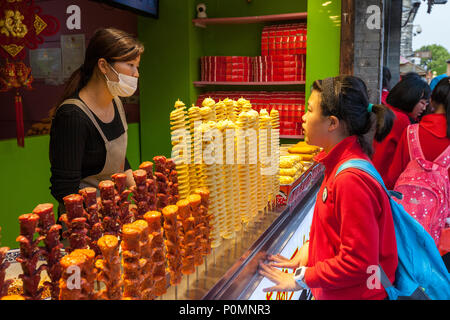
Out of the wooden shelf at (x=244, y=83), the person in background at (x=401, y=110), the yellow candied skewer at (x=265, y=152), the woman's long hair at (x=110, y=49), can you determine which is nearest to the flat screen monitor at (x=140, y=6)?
the wooden shelf at (x=244, y=83)

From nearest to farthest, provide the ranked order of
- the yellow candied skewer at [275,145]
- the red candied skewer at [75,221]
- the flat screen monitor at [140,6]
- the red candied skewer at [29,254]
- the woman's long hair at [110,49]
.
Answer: the red candied skewer at [29,254], the red candied skewer at [75,221], the yellow candied skewer at [275,145], the woman's long hair at [110,49], the flat screen monitor at [140,6]

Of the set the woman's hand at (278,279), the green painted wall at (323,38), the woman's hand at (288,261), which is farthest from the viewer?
the green painted wall at (323,38)

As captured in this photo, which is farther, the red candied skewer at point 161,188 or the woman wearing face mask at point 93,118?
the woman wearing face mask at point 93,118

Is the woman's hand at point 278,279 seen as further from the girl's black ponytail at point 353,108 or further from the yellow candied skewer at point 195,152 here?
the girl's black ponytail at point 353,108

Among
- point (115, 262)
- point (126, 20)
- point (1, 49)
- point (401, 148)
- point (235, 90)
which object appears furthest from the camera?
point (235, 90)

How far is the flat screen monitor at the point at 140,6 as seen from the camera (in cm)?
413

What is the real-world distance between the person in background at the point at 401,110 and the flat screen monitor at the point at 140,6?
281 cm

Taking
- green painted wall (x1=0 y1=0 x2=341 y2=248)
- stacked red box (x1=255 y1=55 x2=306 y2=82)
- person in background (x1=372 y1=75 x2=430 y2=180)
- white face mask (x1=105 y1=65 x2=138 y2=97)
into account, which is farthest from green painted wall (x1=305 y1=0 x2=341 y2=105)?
white face mask (x1=105 y1=65 x2=138 y2=97)

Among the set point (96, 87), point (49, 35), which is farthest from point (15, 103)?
point (96, 87)

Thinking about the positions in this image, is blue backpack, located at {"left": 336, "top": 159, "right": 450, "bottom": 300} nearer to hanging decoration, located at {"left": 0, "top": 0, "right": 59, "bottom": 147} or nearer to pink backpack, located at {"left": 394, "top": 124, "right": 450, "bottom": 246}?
pink backpack, located at {"left": 394, "top": 124, "right": 450, "bottom": 246}

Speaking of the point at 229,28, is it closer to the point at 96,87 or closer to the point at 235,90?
the point at 235,90

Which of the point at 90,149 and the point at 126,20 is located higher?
the point at 126,20
